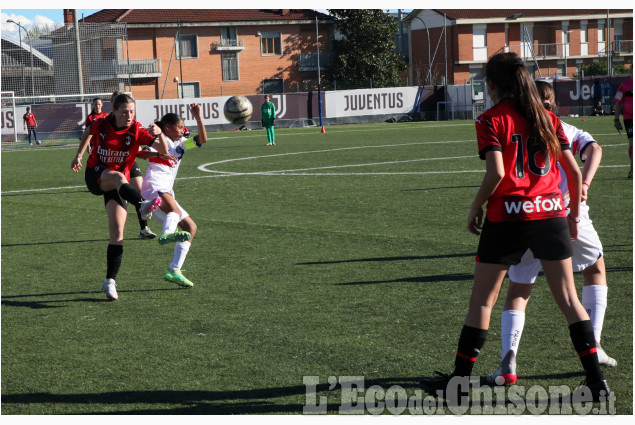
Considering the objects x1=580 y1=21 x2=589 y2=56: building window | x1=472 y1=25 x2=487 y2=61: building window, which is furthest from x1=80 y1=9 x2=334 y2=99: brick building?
x1=580 y1=21 x2=589 y2=56: building window

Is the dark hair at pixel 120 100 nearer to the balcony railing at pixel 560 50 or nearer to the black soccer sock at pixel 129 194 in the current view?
the black soccer sock at pixel 129 194

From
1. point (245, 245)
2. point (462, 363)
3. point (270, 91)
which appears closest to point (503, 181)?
point (462, 363)

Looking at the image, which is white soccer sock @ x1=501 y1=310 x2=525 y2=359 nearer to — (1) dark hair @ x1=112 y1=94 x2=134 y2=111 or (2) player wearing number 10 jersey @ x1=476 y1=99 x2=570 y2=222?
(2) player wearing number 10 jersey @ x1=476 y1=99 x2=570 y2=222

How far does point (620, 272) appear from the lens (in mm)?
8008

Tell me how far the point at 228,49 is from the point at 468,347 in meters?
63.6

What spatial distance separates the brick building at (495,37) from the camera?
66.6 meters

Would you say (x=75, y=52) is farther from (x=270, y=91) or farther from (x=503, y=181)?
(x=503, y=181)

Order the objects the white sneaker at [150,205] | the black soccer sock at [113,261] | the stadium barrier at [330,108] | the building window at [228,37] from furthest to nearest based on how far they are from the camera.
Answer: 1. the building window at [228,37]
2. the stadium barrier at [330,108]
3. the white sneaker at [150,205]
4. the black soccer sock at [113,261]

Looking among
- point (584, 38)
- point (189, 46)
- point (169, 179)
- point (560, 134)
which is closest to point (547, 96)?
point (560, 134)

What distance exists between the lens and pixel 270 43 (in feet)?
222

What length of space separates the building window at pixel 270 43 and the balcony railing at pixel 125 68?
9768mm

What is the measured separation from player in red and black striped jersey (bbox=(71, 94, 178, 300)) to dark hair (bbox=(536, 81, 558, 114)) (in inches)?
169

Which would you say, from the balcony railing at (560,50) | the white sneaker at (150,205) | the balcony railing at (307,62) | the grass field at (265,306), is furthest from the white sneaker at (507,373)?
the balcony railing at (560,50)

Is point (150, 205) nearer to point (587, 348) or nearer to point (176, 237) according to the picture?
point (176, 237)
